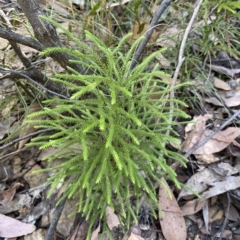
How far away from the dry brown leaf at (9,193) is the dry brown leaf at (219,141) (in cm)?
105

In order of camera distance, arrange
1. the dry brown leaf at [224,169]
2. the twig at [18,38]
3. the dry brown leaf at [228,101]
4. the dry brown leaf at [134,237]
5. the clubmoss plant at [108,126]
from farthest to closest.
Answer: the dry brown leaf at [228,101]
the dry brown leaf at [224,169]
the dry brown leaf at [134,237]
the twig at [18,38]
the clubmoss plant at [108,126]

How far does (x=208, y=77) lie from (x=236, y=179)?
0.71 metres

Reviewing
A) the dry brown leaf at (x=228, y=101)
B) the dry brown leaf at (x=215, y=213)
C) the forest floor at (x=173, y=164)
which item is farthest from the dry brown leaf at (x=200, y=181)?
the dry brown leaf at (x=228, y=101)

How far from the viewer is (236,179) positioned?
1918 millimetres

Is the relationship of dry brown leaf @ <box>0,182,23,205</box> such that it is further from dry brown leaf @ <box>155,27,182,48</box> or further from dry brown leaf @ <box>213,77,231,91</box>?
dry brown leaf @ <box>213,77,231,91</box>

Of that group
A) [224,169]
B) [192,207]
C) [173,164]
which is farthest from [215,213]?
[173,164]

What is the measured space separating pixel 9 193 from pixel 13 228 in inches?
9.0

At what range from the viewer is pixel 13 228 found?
6.07 ft

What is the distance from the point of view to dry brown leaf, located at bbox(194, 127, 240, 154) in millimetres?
2023

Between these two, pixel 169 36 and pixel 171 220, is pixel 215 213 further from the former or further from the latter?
pixel 169 36

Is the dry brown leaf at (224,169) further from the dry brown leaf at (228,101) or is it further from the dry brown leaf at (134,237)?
the dry brown leaf at (134,237)

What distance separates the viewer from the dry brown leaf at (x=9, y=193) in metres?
1.98

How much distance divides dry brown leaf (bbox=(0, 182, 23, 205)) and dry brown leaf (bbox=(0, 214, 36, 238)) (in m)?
0.11

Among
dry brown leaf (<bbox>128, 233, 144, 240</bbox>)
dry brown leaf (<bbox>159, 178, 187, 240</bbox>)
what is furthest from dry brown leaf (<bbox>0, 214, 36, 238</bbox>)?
dry brown leaf (<bbox>159, 178, 187, 240</bbox>)
